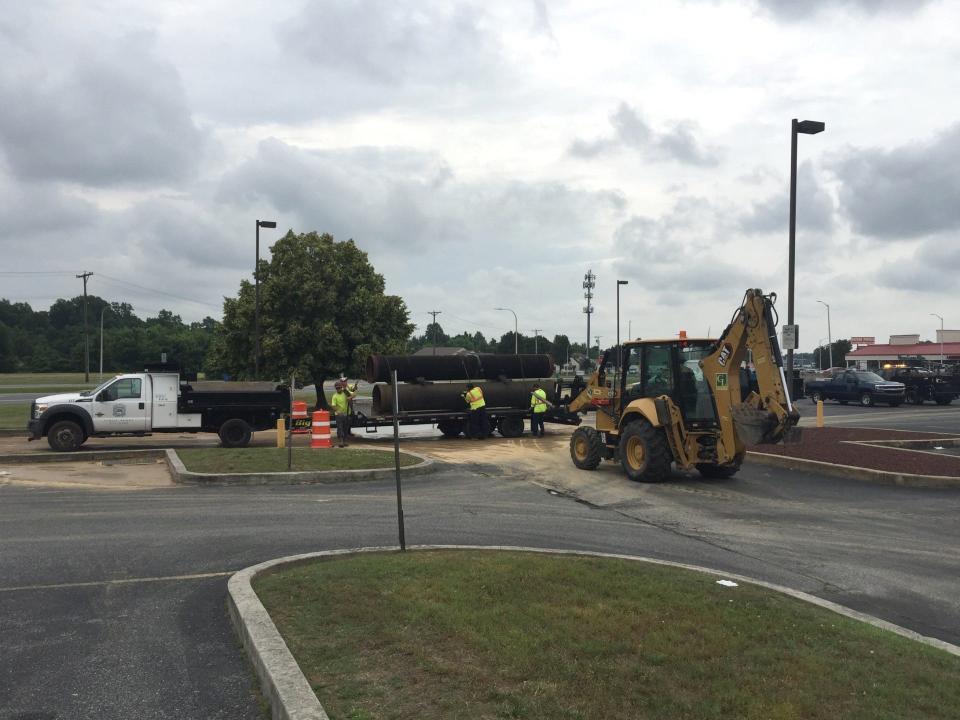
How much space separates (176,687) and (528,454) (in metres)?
15.2

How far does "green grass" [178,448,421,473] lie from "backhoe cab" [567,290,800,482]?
4151 mm

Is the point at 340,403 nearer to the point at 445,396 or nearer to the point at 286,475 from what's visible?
the point at 445,396

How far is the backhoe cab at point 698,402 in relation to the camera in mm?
13953

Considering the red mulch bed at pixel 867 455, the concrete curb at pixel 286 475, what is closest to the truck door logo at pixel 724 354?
the red mulch bed at pixel 867 455

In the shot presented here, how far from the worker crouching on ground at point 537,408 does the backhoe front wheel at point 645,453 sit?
8.43 m

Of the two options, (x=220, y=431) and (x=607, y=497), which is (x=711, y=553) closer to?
(x=607, y=497)

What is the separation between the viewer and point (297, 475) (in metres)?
15.1

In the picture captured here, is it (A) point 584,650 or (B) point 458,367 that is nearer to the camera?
(A) point 584,650

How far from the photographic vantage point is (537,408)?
24.4 m

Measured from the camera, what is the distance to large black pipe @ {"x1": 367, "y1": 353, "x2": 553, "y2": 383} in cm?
2397

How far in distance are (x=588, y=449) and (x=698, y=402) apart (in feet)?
8.75

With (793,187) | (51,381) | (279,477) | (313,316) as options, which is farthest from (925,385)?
(51,381)

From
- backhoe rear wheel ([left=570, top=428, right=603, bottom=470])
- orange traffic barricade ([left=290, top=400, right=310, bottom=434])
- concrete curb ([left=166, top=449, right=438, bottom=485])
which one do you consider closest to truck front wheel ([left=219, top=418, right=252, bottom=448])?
orange traffic barricade ([left=290, top=400, right=310, bottom=434])

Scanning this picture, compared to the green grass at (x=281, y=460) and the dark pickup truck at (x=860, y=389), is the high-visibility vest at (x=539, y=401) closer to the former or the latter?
the green grass at (x=281, y=460)
